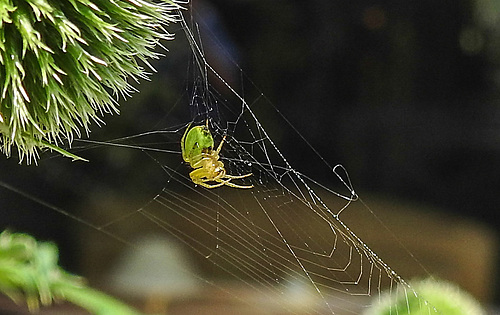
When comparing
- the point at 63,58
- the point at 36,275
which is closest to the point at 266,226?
the point at 36,275

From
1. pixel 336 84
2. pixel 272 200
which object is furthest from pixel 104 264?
pixel 336 84

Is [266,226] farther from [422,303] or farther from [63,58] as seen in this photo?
[63,58]

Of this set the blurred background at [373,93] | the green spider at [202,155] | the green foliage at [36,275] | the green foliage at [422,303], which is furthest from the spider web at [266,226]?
the green foliage at [36,275]

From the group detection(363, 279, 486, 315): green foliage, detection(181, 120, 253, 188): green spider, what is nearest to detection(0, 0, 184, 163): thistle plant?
detection(181, 120, 253, 188): green spider

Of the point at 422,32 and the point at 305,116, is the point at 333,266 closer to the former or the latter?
the point at 305,116

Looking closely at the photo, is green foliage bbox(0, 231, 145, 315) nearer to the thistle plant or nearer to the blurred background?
the thistle plant
